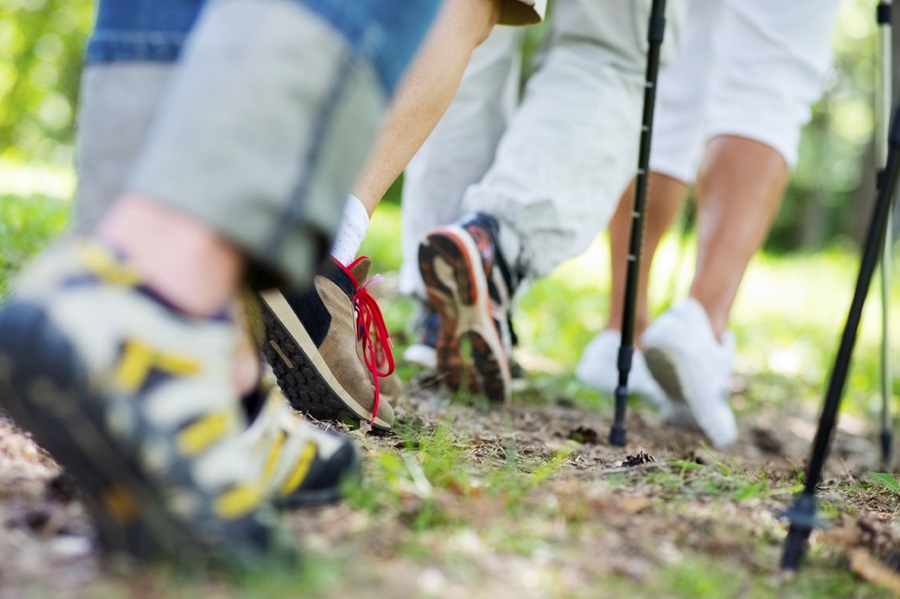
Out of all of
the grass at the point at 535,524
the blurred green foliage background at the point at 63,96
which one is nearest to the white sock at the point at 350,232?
the grass at the point at 535,524

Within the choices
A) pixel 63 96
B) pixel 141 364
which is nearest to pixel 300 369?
pixel 141 364

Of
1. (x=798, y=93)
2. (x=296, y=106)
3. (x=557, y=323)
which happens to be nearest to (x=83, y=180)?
(x=296, y=106)

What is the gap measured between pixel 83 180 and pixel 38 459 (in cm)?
43

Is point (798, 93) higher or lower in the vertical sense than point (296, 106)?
higher

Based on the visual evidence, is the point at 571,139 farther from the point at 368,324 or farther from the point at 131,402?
the point at 131,402

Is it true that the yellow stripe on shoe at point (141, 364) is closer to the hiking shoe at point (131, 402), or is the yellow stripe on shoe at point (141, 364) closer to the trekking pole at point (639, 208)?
the hiking shoe at point (131, 402)

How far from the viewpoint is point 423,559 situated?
0.98 meters

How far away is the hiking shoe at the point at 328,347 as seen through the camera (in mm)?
1555

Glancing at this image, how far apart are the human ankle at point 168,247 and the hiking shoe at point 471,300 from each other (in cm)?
121

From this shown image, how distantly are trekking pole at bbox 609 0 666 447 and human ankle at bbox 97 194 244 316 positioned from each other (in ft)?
4.64

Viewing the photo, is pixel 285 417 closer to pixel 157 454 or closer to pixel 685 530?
pixel 157 454

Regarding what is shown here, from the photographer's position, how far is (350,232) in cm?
164

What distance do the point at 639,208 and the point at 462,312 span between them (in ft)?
1.73

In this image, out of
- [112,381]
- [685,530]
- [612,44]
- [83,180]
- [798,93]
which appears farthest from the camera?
[798,93]
